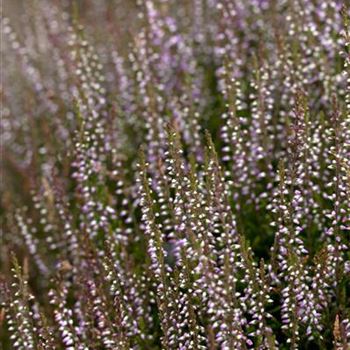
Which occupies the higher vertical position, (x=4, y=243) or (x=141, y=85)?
(x=141, y=85)

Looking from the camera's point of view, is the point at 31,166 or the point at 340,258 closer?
the point at 340,258

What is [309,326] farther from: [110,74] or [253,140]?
[110,74]

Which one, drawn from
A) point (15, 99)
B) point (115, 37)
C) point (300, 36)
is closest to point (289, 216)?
point (300, 36)

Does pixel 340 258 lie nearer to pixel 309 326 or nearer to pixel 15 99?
pixel 309 326

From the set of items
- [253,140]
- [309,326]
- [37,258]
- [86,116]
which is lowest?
[309,326]

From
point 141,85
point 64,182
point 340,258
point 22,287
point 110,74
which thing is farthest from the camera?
point 110,74

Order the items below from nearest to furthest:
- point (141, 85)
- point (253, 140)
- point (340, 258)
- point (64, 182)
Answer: point (340, 258) < point (253, 140) < point (141, 85) < point (64, 182)
